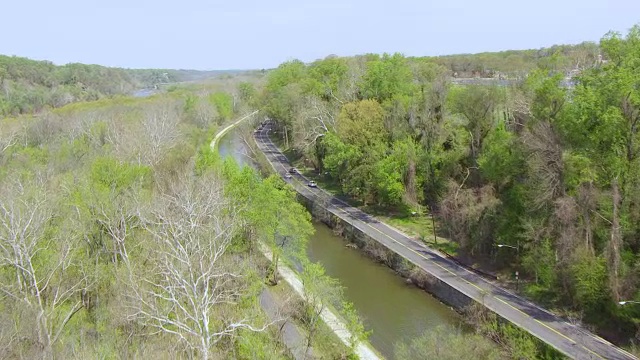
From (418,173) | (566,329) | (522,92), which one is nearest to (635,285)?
(566,329)

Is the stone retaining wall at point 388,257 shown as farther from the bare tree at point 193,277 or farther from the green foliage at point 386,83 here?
the green foliage at point 386,83

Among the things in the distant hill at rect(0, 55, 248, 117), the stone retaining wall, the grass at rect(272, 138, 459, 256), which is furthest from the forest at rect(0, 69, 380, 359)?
the distant hill at rect(0, 55, 248, 117)

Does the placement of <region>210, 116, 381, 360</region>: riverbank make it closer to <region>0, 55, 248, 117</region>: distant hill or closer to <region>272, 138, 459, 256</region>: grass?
<region>272, 138, 459, 256</region>: grass

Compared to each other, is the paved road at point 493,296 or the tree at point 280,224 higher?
the tree at point 280,224

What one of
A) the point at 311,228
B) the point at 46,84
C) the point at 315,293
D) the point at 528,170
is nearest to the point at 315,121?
the point at 311,228

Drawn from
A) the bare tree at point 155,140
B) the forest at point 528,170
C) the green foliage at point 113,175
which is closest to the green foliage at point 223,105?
the bare tree at point 155,140

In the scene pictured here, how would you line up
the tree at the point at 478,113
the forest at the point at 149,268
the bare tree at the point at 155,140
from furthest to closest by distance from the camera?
the bare tree at the point at 155,140, the tree at the point at 478,113, the forest at the point at 149,268
